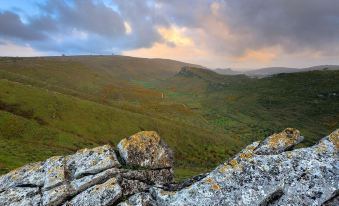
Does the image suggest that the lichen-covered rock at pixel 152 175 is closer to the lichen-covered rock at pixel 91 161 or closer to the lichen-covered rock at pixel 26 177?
the lichen-covered rock at pixel 91 161

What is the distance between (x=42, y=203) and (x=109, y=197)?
12.4ft

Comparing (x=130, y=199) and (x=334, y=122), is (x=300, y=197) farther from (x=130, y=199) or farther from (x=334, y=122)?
(x=334, y=122)

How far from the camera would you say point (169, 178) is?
20.9 m

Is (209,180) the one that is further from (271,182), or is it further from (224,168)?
(271,182)

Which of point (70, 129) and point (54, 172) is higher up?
point (54, 172)

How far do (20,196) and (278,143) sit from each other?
13597 millimetres

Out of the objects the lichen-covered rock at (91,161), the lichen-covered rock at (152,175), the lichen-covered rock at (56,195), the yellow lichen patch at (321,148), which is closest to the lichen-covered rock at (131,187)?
the lichen-covered rock at (152,175)

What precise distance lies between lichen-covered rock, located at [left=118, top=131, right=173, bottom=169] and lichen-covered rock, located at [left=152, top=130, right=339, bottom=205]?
5.19 m

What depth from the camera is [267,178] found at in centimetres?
1427

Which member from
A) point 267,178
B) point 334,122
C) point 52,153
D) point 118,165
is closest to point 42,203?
point 118,165

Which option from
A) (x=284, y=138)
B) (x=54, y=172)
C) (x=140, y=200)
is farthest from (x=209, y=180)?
(x=54, y=172)

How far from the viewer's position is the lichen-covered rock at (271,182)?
13.6 m

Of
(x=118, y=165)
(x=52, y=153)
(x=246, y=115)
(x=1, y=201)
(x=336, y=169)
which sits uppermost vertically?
(x=336, y=169)

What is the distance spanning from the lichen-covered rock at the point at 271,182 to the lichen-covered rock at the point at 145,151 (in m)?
5.19
